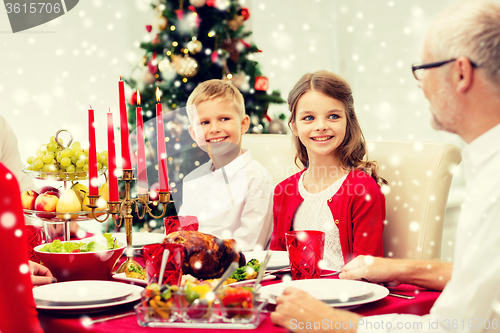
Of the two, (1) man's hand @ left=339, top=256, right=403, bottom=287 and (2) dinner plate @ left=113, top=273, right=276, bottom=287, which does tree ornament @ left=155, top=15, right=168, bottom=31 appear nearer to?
(2) dinner plate @ left=113, top=273, right=276, bottom=287

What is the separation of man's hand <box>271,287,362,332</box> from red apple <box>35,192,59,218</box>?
0.71 metres

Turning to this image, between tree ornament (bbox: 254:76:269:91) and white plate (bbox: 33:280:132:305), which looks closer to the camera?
white plate (bbox: 33:280:132:305)

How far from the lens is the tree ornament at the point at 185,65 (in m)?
3.38

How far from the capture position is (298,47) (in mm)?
4324

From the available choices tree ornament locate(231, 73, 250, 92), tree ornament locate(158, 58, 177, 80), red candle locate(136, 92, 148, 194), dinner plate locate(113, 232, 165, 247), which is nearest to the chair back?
dinner plate locate(113, 232, 165, 247)

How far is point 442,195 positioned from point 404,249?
226 mm

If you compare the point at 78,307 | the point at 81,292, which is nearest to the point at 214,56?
the point at 81,292

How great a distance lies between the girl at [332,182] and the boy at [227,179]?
0.09 meters

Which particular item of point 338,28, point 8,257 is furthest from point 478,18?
point 338,28

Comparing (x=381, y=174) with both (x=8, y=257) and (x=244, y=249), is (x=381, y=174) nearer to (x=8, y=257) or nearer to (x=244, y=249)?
(x=244, y=249)

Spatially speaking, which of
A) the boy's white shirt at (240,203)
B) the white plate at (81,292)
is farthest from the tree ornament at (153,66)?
the white plate at (81,292)

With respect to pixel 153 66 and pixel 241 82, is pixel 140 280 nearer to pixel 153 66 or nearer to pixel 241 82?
pixel 241 82

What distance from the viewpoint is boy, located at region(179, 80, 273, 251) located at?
6.48 ft

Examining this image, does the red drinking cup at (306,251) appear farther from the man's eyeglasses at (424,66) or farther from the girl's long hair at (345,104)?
the girl's long hair at (345,104)
